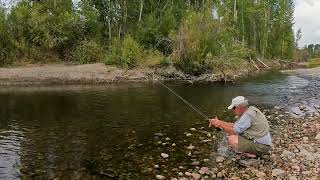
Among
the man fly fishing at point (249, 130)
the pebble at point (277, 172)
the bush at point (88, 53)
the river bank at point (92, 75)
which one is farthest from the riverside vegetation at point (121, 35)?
the pebble at point (277, 172)

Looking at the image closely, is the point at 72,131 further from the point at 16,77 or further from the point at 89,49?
the point at 89,49

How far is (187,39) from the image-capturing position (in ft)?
133

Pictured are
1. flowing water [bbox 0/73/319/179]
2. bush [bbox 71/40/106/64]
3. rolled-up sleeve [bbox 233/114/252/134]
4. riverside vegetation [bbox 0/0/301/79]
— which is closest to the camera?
rolled-up sleeve [bbox 233/114/252/134]

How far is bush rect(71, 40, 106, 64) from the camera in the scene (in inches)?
1889

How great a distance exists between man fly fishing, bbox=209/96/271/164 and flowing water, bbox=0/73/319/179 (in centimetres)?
157

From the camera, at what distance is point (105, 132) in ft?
53.5

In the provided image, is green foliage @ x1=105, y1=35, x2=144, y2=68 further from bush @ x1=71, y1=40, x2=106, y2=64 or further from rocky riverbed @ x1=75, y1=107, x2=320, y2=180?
rocky riverbed @ x1=75, y1=107, x2=320, y2=180

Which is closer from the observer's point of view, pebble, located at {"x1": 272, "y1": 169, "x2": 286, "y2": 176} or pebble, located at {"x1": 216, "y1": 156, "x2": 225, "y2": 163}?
pebble, located at {"x1": 272, "y1": 169, "x2": 286, "y2": 176}

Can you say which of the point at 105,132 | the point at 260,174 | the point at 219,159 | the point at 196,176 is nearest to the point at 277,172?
the point at 260,174

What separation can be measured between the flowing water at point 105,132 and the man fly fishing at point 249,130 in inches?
61.9

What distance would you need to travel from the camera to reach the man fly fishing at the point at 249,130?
11.2 m

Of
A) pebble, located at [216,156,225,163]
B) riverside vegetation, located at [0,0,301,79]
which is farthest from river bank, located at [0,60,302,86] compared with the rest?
pebble, located at [216,156,225,163]

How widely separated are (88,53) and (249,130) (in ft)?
127

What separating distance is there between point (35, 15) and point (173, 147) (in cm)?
3764
